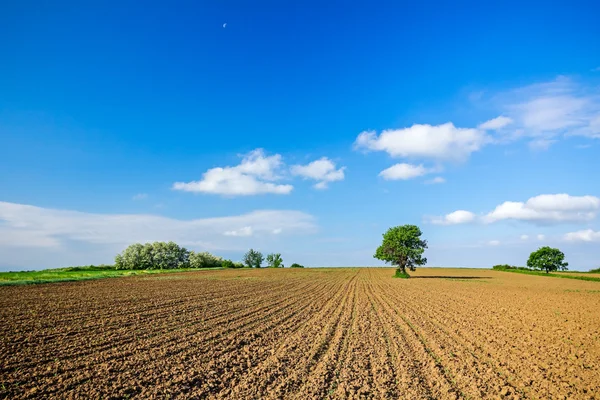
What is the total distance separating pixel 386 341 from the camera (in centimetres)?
1421

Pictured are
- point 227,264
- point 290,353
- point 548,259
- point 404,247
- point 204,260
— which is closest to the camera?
point 290,353

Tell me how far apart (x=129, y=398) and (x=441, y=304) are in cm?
2288

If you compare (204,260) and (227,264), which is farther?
(227,264)

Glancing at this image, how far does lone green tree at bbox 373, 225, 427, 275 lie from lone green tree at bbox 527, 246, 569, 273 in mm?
52912

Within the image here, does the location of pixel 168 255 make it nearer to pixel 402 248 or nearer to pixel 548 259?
pixel 402 248

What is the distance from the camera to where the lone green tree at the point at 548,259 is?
293ft

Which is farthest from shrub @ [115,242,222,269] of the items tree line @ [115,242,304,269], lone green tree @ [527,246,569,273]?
lone green tree @ [527,246,569,273]

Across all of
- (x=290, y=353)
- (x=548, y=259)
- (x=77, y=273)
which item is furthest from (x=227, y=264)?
(x=290, y=353)

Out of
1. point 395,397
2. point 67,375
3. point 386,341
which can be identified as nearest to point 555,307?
point 386,341

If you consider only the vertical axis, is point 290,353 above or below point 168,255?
below

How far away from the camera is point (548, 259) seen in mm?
90688

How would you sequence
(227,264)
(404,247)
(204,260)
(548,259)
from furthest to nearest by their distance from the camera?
(227,264) → (204,260) → (548,259) → (404,247)

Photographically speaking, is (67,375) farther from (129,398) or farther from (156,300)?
(156,300)

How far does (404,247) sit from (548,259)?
2209 inches
